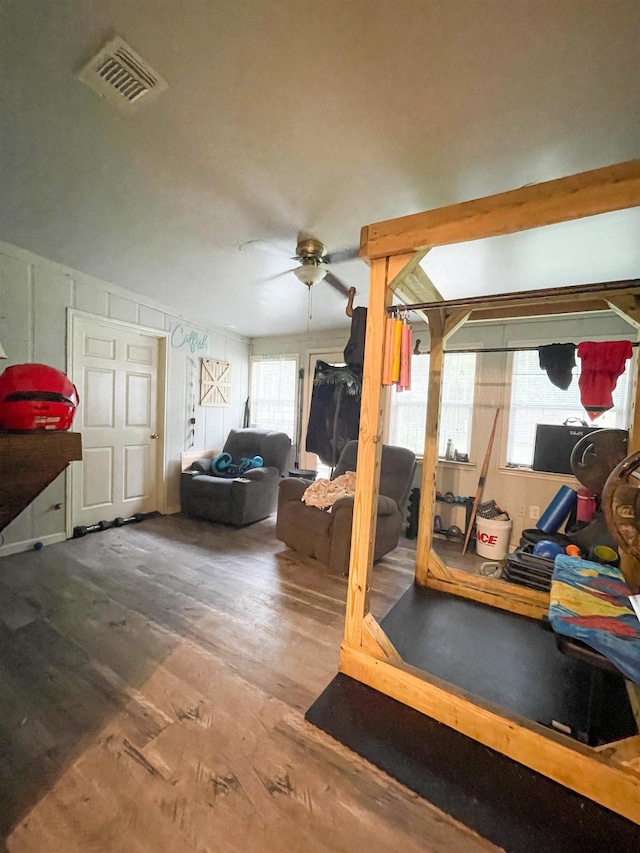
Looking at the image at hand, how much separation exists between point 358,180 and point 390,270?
592 millimetres

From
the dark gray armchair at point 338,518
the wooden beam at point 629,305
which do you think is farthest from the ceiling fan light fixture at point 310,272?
the wooden beam at point 629,305

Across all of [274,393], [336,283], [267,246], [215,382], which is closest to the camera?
[267,246]

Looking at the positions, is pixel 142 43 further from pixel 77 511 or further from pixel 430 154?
pixel 77 511

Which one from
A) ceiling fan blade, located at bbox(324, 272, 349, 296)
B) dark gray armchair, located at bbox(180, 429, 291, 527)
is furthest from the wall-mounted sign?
ceiling fan blade, located at bbox(324, 272, 349, 296)

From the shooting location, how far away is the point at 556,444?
3080mm

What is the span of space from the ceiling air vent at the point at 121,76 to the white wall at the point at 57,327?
2.07m

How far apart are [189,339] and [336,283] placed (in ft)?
7.47

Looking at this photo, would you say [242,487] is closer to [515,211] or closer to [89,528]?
[89,528]

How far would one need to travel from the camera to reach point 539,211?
118 cm

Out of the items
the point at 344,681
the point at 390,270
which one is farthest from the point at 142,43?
the point at 344,681

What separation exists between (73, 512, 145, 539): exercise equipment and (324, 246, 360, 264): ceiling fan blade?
11.0 feet

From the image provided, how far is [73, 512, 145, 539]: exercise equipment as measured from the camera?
3.19 meters

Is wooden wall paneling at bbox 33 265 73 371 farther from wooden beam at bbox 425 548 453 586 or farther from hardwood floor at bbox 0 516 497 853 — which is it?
wooden beam at bbox 425 548 453 586

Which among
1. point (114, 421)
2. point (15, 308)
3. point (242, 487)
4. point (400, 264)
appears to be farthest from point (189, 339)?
point (400, 264)
